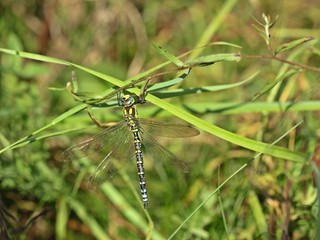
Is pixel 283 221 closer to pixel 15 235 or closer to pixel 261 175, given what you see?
pixel 261 175

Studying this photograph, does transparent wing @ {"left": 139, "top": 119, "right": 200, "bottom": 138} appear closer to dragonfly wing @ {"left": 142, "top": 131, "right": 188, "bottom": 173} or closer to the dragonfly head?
dragonfly wing @ {"left": 142, "top": 131, "right": 188, "bottom": 173}

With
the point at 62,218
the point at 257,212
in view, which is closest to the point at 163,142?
the point at 62,218

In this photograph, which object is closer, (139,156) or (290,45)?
(290,45)

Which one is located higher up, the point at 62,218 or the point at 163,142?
the point at 163,142

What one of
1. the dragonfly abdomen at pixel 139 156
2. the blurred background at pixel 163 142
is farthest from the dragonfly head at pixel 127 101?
the dragonfly abdomen at pixel 139 156

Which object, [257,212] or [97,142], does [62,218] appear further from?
[257,212]

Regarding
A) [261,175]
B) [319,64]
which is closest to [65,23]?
[319,64]

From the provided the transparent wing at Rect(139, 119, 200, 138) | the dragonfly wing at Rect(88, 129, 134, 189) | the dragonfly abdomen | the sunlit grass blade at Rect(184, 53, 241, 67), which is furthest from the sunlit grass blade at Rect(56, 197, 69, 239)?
the sunlit grass blade at Rect(184, 53, 241, 67)
